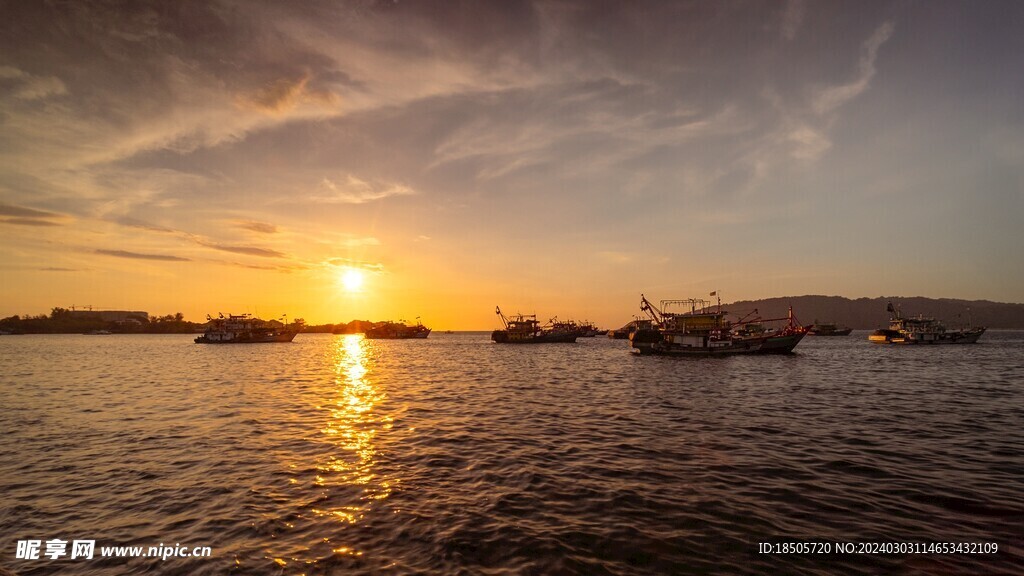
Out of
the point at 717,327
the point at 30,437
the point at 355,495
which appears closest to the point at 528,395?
the point at 355,495

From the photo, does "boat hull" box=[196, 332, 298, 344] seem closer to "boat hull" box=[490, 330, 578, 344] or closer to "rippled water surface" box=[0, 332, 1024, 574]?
"boat hull" box=[490, 330, 578, 344]

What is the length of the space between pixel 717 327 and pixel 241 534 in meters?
73.9

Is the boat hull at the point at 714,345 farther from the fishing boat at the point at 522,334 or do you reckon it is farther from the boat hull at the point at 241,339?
the boat hull at the point at 241,339

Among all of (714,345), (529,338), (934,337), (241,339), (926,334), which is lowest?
(529,338)

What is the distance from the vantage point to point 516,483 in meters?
12.6

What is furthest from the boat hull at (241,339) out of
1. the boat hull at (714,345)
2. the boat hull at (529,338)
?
the boat hull at (714,345)

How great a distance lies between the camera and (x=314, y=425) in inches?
841

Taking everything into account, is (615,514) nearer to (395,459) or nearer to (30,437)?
(395,459)

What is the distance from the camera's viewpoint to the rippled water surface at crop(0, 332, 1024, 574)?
8406 mm

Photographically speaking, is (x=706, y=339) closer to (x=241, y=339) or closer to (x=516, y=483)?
(x=516, y=483)

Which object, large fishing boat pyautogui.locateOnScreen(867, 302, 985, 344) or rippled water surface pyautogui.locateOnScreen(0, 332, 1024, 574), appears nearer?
rippled water surface pyautogui.locateOnScreen(0, 332, 1024, 574)

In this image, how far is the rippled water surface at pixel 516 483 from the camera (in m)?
8.41

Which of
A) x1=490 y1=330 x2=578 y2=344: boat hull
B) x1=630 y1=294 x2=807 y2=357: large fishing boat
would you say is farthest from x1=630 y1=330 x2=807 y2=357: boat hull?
x1=490 y1=330 x2=578 y2=344: boat hull

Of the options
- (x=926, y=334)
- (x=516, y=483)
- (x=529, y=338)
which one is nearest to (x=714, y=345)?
(x=516, y=483)
